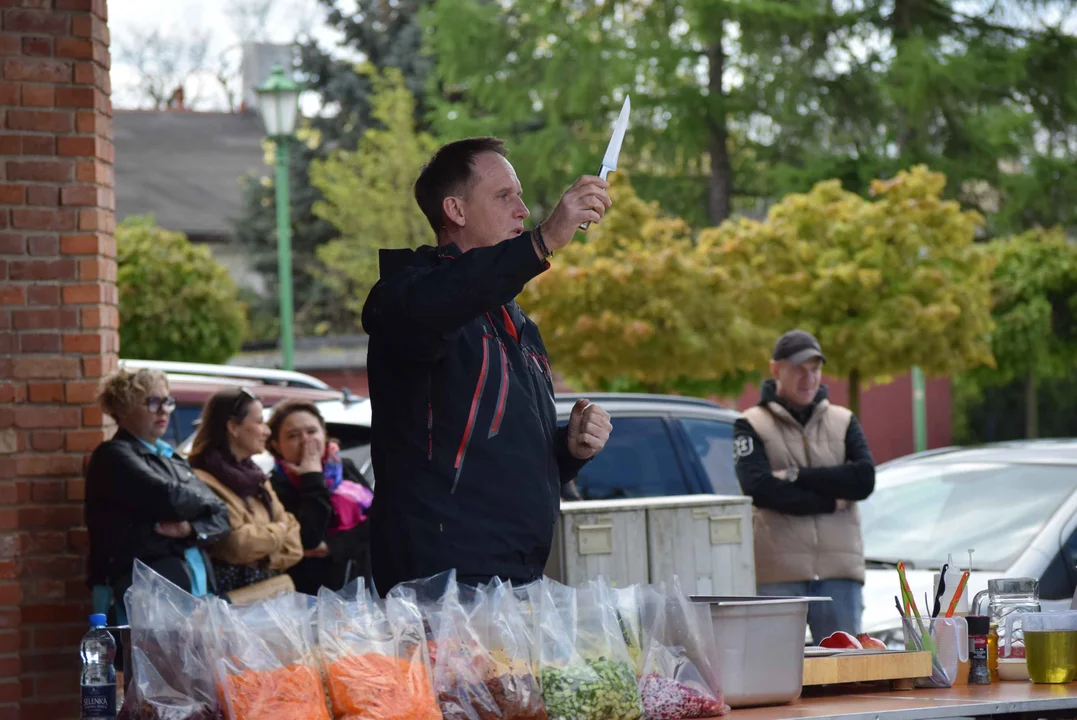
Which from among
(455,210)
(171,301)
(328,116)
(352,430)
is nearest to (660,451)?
(352,430)

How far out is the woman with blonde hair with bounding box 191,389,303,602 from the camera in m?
6.84

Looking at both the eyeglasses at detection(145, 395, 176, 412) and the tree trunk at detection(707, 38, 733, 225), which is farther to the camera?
the tree trunk at detection(707, 38, 733, 225)

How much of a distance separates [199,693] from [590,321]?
15.4m

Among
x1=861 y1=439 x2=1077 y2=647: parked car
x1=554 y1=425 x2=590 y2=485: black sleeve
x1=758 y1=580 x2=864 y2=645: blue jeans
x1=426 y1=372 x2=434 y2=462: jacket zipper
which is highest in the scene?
x1=426 y1=372 x2=434 y2=462: jacket zipper

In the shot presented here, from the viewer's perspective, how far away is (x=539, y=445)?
3.87 meters

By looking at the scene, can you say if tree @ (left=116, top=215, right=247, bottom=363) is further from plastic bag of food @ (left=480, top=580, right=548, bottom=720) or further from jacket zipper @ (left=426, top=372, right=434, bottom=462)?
plastic bag of food @ (left=480, top=580, right=548, bottom=720)

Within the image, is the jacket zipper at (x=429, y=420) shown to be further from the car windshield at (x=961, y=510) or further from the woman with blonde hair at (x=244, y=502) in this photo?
the car windshield at (x=961, y=510)

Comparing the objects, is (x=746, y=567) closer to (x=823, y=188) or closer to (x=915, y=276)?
(x=915, y=276)

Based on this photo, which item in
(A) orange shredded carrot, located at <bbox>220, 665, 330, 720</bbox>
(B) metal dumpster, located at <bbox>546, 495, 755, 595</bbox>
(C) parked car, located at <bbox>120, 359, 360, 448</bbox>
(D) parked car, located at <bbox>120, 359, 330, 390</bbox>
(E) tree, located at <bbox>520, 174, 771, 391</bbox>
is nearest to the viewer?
(A) orange shredded carrot, located at <bbox>220, 665, 330, 720</bbox>

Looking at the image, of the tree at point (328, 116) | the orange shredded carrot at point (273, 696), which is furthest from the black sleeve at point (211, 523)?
the tree at point (328, 116)

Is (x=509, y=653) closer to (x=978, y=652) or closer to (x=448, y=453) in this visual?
(x=448, y=453)

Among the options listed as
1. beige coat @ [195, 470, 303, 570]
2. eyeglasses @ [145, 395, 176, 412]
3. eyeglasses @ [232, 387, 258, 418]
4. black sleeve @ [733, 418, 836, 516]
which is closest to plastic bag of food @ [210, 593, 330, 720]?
eyeglasses @ [145, 395, 176, 412]

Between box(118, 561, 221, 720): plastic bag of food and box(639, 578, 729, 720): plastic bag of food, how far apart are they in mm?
947

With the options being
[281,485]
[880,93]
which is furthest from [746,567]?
[880,93]
